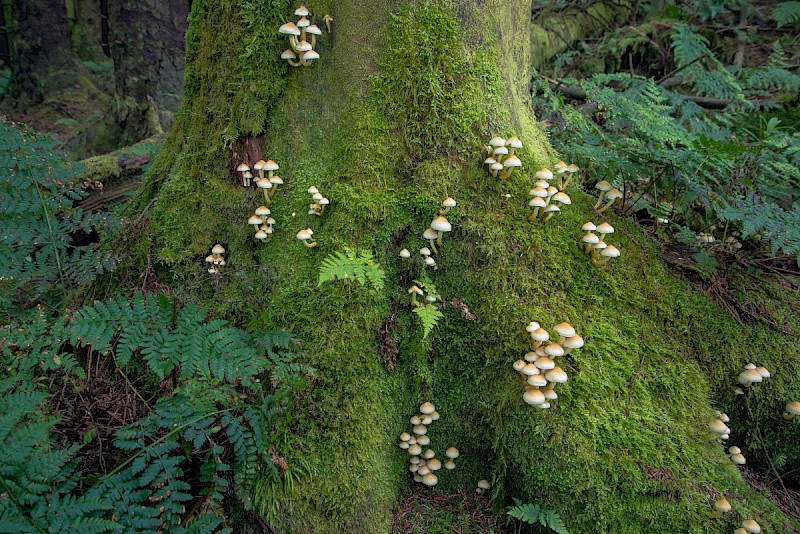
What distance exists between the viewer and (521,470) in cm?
341

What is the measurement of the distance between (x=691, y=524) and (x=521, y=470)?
3.88ft

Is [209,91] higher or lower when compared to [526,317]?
higher

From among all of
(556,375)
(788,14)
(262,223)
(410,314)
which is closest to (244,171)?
(262,223)

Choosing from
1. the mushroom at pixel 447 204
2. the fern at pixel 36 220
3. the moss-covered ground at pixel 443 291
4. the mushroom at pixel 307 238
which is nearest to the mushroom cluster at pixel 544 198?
the moss-covered ground at pixel 443 291

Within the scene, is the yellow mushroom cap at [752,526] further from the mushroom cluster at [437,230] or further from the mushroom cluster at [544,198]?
the mushroom cluster at [437,230]

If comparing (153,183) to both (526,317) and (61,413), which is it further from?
(526,317)

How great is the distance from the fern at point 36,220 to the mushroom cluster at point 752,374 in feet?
16.8

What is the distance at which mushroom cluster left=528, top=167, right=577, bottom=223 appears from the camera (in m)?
3.59

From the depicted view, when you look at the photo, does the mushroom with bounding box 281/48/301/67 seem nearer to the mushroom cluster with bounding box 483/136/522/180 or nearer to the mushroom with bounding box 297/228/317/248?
the mushroom with bounding box 297/228/317/248

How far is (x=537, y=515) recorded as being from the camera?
127 inches

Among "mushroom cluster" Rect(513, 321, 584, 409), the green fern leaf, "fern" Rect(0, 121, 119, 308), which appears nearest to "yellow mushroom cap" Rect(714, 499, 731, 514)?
"mushroom cluster" Rect(513, 321, 584, 409)

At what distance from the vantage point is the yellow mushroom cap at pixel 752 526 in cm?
308

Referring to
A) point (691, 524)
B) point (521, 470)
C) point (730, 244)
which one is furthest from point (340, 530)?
point (730, 244)

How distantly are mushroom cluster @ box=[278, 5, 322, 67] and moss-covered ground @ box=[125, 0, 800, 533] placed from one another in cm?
9
